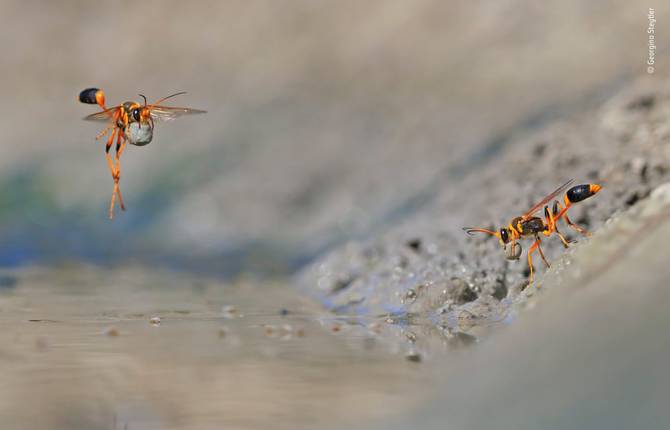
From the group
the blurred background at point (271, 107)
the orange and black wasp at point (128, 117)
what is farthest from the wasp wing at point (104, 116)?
the blurred background at point (271, 107)

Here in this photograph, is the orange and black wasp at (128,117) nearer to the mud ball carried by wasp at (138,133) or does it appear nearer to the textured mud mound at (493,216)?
the mud ball carried by wasp at (138,133)

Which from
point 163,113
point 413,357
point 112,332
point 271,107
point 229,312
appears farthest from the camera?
point 271,107

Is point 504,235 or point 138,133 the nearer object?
point 138,133

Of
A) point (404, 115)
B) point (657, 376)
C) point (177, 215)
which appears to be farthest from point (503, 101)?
point (657, 376)

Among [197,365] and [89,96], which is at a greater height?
[89,96]

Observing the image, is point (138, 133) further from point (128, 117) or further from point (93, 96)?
point (93, 96)

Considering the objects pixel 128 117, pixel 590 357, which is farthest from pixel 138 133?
pixel 590 357

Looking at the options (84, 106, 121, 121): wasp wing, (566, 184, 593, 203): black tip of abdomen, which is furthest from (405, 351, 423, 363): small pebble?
(84, 106, 121, 121): wasp wing
